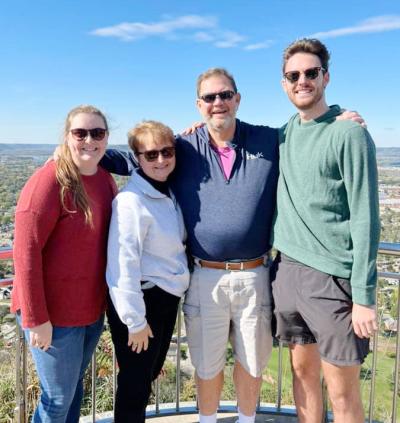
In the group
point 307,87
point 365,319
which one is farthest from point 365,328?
point 307,87

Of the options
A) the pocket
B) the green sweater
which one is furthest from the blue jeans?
the pocket

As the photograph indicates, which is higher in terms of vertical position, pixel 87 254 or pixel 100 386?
pixel 87 254

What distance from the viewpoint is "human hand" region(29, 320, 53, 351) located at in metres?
2.03

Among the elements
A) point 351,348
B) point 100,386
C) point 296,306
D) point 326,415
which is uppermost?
point 296,306

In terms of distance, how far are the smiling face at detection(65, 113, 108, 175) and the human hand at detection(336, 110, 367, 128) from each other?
4.12 ft

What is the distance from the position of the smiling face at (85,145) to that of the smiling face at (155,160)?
0.81ft

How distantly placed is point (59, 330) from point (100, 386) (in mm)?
3683

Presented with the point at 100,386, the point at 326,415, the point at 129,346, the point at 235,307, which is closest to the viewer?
the point at 129,346

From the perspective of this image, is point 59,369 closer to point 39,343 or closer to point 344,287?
point 39,343

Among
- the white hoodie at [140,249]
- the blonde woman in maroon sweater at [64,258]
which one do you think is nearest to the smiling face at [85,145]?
the blonde woman in maroon sweater at [64,258]

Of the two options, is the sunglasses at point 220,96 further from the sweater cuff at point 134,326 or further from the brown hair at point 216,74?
the sweater cuff at point 134,326

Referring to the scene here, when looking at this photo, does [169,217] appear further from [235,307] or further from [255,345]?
[255,345]

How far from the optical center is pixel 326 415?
301cm

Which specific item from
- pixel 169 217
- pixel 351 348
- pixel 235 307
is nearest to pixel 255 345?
pixel 235 307
